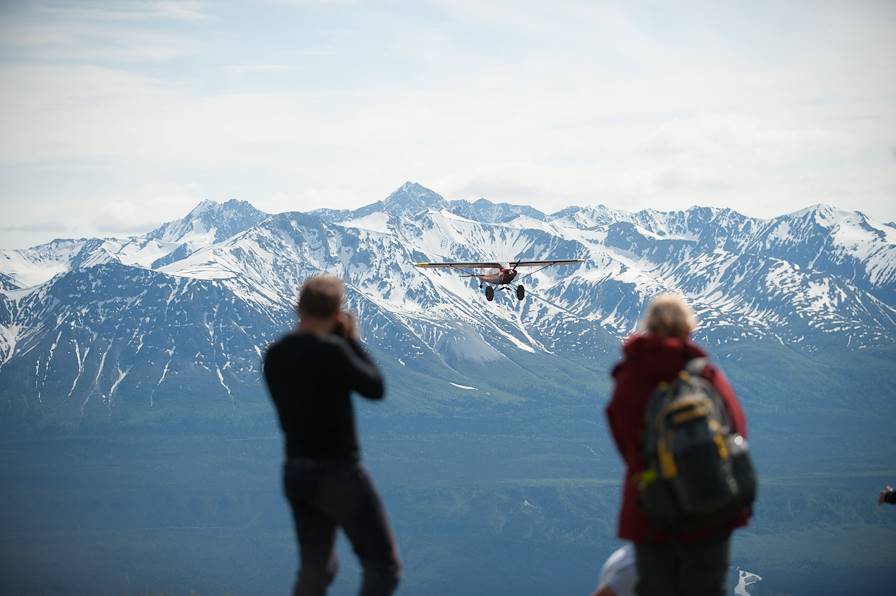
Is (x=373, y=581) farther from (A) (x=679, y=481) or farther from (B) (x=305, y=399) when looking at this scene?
(A) (x=679, y=481)

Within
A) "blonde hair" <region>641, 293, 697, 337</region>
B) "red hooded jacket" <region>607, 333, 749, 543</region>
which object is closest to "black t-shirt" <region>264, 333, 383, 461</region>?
"red hooded jacket" <region>607, 333, 749, 543</region>

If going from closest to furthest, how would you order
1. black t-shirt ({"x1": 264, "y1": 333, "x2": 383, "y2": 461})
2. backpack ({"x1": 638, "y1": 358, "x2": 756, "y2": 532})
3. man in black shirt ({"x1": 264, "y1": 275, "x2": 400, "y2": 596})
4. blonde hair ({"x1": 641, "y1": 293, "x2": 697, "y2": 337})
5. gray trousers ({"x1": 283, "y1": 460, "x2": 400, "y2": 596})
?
backpack ({"x1": 638, "y1": 358, "x2": 756, "y2": 532})
blonde hair ({"x1": 641, "y1": 293, "x2": 697, "y2": 337})
black t-shirt ({"x1": 264, "y1": 333, "x2": 383, "y2": 461})
man in black shirt ({"x1": 264, "y1": 275, "x2": 400, "y2": 596})
gray trousers ({"x1": 283, "y1": 460, "x2": 400, "y2": 596})

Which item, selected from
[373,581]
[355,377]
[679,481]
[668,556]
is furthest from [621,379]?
[373,581]

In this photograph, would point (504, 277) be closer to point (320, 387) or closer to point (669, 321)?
point (320, 387)

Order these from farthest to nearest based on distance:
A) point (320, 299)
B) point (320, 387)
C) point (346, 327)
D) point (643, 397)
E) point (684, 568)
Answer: point (346, 327) < point (320, 299) < point (320, 387) < point (684, 568) < point (643, 397)

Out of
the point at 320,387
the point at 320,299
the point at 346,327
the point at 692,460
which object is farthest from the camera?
the point at 346,327

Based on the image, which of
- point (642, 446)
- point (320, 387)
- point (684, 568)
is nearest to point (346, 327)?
point (320, 387)

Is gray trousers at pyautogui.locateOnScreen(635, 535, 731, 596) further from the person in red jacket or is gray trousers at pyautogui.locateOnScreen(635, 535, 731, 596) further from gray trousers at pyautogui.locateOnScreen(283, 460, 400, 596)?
gray trousers at pyautogui.locateOnScreen(283, 460, 400, 596)
